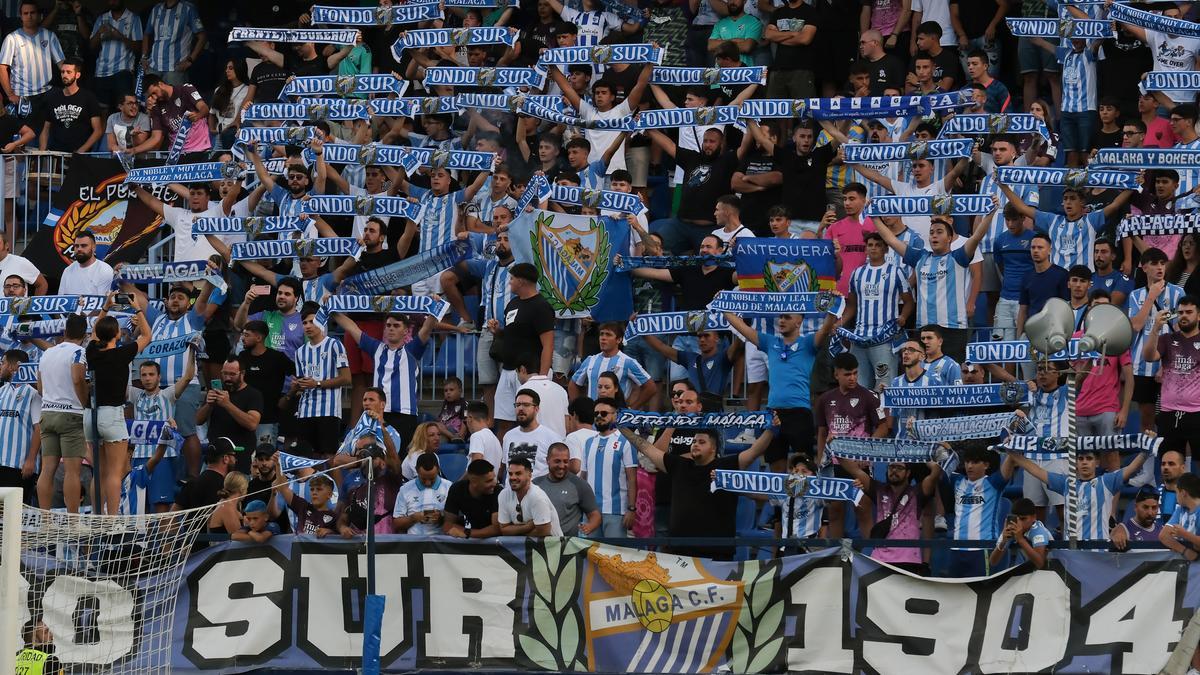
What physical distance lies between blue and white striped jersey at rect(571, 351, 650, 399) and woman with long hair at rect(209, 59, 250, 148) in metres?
6.66

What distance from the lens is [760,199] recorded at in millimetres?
21109

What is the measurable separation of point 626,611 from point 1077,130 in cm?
828

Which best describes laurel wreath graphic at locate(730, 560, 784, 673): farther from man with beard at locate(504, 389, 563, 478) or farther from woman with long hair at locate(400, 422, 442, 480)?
woman with long hair at locate(400, 422, 442, 480)

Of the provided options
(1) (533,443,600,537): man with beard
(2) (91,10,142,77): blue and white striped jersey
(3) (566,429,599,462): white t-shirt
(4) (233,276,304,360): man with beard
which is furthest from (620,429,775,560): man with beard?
(2) (91,10,142,77): blue and white striped jersey

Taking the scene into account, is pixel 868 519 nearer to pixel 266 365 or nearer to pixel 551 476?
pixel 551 476

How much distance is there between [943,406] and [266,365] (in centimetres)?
677

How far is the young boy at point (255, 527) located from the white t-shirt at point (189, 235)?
483cm

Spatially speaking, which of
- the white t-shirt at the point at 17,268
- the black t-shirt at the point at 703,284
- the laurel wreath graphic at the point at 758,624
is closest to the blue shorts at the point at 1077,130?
the black t-shirt at the point at 703,284

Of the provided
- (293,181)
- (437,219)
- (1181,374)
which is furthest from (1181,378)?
(293,181)

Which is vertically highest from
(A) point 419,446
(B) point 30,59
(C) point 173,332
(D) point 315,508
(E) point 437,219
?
(B) point 30,59

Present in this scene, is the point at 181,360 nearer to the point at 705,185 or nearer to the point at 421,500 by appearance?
the point at 421,500

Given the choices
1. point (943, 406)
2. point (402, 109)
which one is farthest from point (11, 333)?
point (943, 406)

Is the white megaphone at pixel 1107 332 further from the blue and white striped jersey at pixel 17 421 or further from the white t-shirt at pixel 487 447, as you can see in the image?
the blue and white striped jersey at pixel 17 421

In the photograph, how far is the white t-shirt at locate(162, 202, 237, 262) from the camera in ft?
70.7
